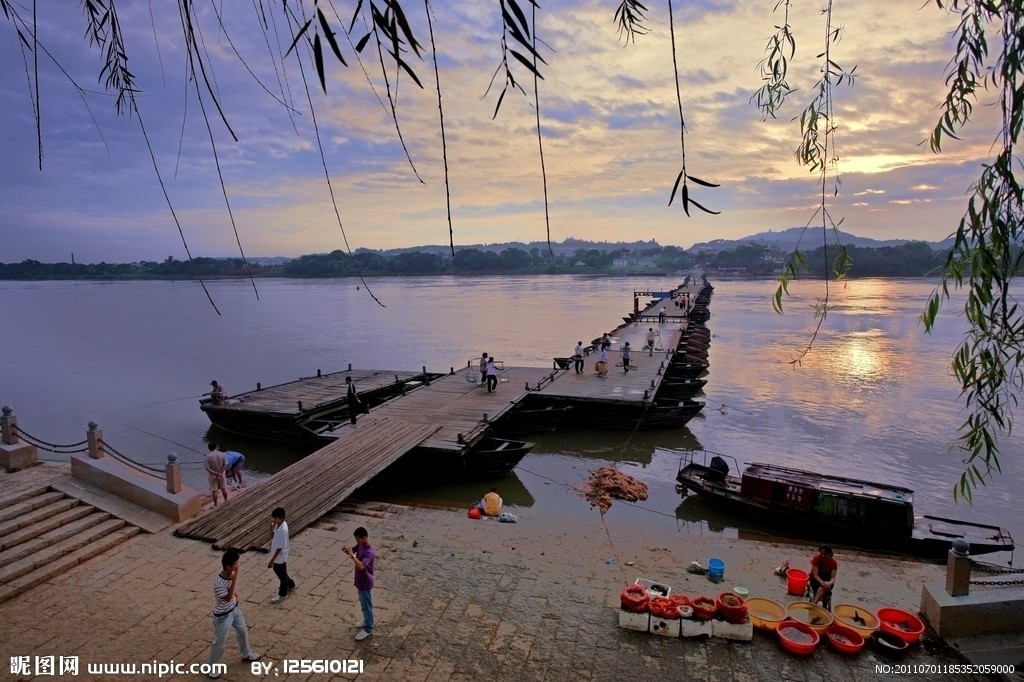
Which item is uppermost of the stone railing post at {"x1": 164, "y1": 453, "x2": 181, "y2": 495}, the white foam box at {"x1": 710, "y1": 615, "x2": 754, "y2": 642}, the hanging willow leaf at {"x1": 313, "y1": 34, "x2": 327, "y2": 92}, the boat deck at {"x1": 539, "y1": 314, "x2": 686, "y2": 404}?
the hanging willow leaf at {"x1": 313, "y1": 34, "x2": 327, "y2": 92}

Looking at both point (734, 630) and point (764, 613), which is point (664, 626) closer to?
point (734, 630)

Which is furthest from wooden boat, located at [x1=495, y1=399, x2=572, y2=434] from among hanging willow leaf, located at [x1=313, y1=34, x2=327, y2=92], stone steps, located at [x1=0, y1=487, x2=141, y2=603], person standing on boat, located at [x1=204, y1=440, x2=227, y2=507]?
hanging willow leaf, located at [x1=313, y1=34, x2=327, y2=92]

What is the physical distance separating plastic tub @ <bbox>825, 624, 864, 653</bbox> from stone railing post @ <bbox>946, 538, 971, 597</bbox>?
1451 mm

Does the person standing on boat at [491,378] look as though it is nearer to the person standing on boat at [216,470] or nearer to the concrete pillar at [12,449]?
the person standing on boat at [216,470]

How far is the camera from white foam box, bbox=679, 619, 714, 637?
7.40 metres

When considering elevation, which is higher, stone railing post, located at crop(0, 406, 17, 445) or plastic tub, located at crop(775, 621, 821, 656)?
stone railing post, located at crop(0, 406, 17, 445)

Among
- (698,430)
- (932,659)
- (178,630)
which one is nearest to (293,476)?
(178,630)

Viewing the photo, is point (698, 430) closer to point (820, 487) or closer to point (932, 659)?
point (820, 487)

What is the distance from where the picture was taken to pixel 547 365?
3900 cm

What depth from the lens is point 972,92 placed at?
3.47 m

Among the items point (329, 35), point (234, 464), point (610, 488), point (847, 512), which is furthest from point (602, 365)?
point (329, 35)

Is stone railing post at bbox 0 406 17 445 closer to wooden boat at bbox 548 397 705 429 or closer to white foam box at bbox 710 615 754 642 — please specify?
white foam box at bbox 710 615 754 642

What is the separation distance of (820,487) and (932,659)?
270 inches

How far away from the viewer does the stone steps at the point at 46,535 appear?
8.63 metres
